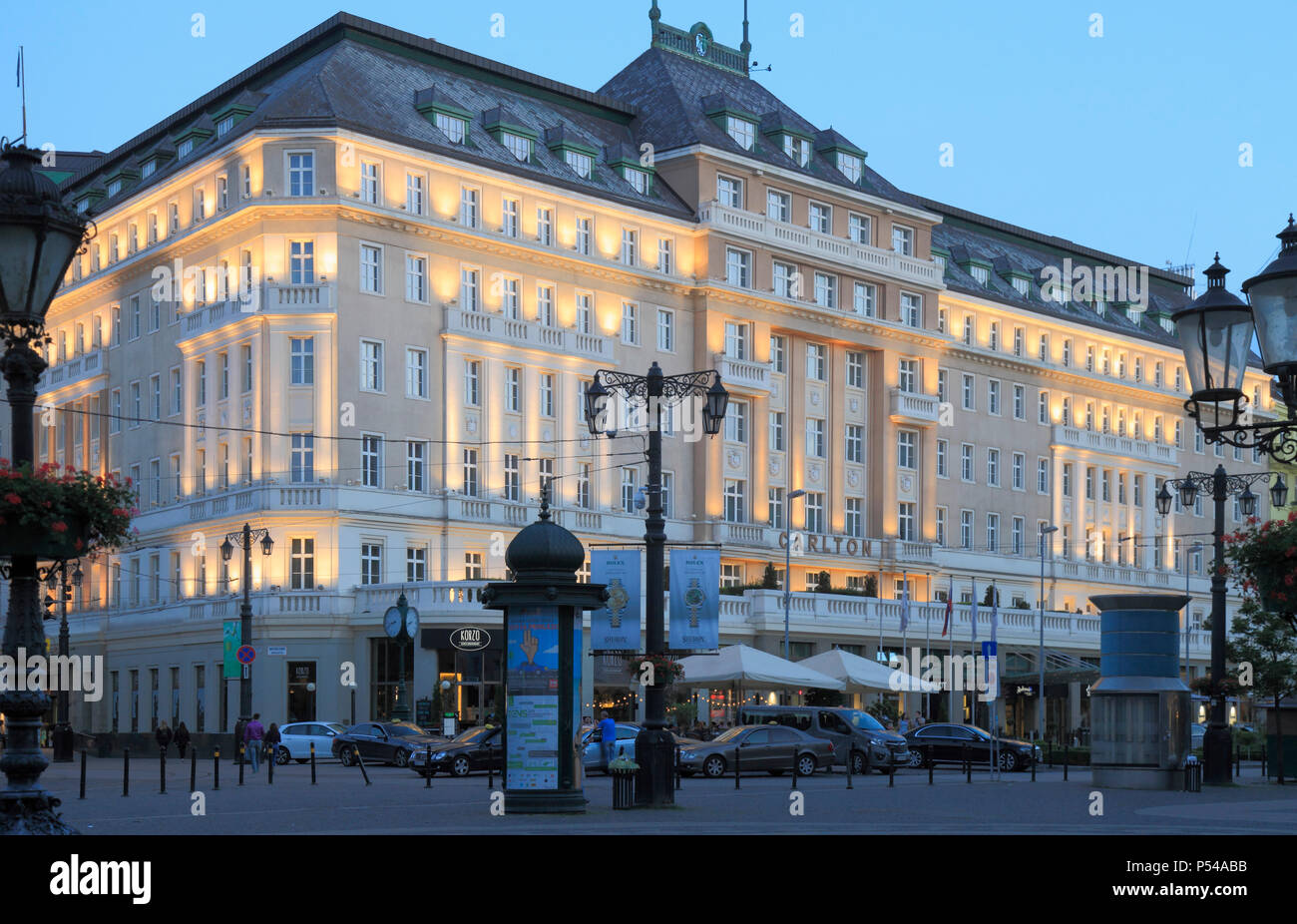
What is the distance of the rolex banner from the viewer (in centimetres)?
3909

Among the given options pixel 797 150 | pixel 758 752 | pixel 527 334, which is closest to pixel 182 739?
pixel 527 334

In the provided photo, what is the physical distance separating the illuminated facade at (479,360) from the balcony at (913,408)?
189 mm

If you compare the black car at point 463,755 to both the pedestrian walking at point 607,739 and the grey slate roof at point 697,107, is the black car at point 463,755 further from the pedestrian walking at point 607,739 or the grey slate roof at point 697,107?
the grey slate roof at point 697,107

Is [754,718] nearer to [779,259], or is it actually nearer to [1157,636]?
[1157,636]

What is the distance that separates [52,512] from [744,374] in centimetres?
6176

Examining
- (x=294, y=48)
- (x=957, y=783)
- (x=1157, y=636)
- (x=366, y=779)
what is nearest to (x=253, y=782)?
(x=366, y=779)

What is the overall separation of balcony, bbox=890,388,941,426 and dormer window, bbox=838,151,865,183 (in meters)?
9.74

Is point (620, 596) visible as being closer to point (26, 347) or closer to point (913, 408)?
point (26, 347)

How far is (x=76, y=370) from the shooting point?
250 feet

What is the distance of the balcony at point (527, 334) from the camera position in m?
66.3

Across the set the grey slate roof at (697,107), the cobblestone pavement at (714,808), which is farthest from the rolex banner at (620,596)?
the grey slate roof at (697,107)

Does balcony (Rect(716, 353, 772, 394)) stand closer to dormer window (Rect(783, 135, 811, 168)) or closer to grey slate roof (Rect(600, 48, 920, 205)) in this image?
grey slate roof (Rect(600, 48, 920, 205))

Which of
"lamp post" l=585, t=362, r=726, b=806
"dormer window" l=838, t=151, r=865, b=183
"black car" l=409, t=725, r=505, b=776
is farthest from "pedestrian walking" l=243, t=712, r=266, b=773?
"dormer window" l=838, t=151, r=865, b=183

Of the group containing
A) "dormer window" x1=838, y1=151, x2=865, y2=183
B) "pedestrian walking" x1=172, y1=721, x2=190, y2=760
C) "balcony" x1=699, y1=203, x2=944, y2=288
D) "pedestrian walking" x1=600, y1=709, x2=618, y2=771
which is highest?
"dormer window" x1=838, y1=151, x2=865, y2=183
